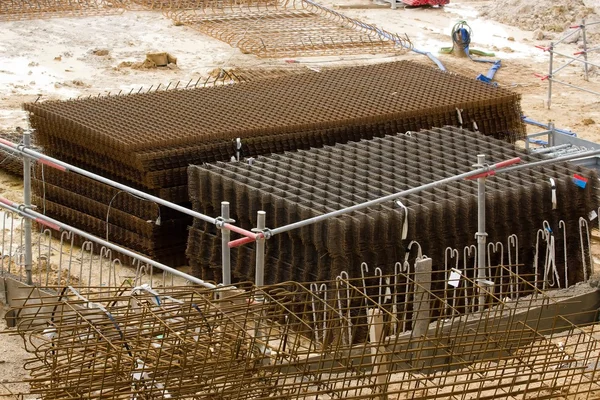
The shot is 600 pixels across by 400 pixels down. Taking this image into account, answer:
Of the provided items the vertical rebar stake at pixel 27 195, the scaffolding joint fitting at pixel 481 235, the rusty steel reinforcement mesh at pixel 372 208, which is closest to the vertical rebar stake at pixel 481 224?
the scaffolding joint fitting at pixel 481 235

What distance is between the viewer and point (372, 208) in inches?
447

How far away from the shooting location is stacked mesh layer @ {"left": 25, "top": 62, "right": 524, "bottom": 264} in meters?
13.1

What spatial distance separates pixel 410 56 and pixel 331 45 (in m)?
1.76

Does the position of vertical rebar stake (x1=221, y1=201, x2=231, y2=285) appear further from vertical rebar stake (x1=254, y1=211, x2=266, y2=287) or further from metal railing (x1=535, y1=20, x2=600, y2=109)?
metal railing (x1=535, y1=20, x2=600, y2=109)

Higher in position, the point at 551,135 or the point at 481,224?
the point at 481,224

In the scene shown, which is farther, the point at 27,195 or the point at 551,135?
the point at 551,135

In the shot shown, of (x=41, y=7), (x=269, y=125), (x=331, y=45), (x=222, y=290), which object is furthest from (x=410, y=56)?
(x=222, y=290)

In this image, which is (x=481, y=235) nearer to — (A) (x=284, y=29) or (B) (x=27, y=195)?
(B) (x=27, y=195)

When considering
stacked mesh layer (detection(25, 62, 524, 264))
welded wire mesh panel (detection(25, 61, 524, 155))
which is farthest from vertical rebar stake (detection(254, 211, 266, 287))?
welded wire mesh panel (detection(25, 61, 524, 155))

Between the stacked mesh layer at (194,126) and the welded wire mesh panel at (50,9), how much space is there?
10.3m

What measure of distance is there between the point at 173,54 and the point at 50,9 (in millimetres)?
3806

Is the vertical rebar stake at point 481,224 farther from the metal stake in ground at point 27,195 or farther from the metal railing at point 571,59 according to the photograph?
the metal railing at point 571,59

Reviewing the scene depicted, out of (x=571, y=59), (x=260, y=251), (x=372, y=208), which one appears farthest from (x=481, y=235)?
(x=571, y=59)

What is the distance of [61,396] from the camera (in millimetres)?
7898
